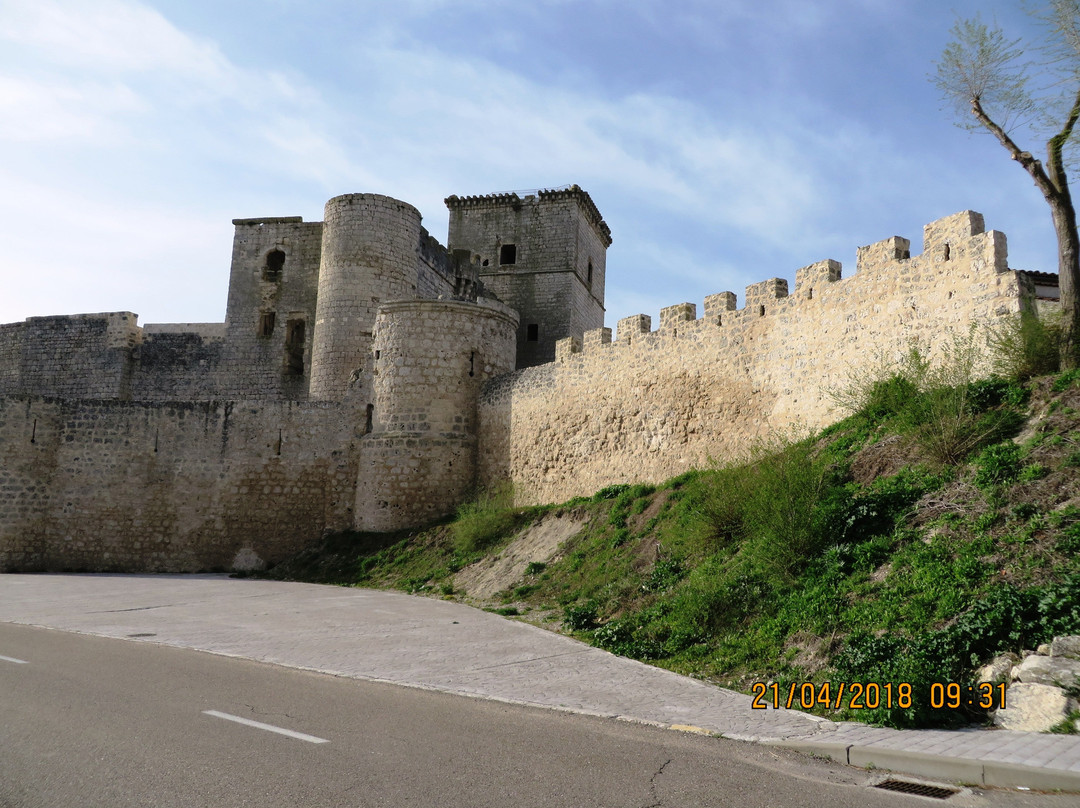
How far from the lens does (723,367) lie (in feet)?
46.1

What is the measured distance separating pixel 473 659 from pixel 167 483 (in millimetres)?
14729

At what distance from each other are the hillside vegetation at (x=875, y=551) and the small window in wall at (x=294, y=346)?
1793 cm

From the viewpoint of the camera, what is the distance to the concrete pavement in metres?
5.17

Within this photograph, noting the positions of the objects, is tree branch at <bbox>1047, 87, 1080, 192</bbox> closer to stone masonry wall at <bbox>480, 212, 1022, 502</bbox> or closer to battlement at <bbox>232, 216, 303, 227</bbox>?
stone masonry wall at <bbox>480, 212, 1022, 502</bbox>

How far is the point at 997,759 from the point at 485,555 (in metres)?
11.4

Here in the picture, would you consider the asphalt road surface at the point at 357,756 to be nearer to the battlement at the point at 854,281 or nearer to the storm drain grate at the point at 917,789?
the storm drain grate at the point at 917,789

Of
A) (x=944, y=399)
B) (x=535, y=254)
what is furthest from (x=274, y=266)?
(x=944, y=399)

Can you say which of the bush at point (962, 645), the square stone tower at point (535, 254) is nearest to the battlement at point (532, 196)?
the square stone tower at point (535, 254)

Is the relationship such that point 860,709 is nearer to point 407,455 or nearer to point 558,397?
point 558,397

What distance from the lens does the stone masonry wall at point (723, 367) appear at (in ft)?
35.1

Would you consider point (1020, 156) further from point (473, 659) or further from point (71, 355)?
point (71, 355)

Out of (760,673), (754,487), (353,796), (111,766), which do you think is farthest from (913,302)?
(111,766)

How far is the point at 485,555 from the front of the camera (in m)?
15.7
